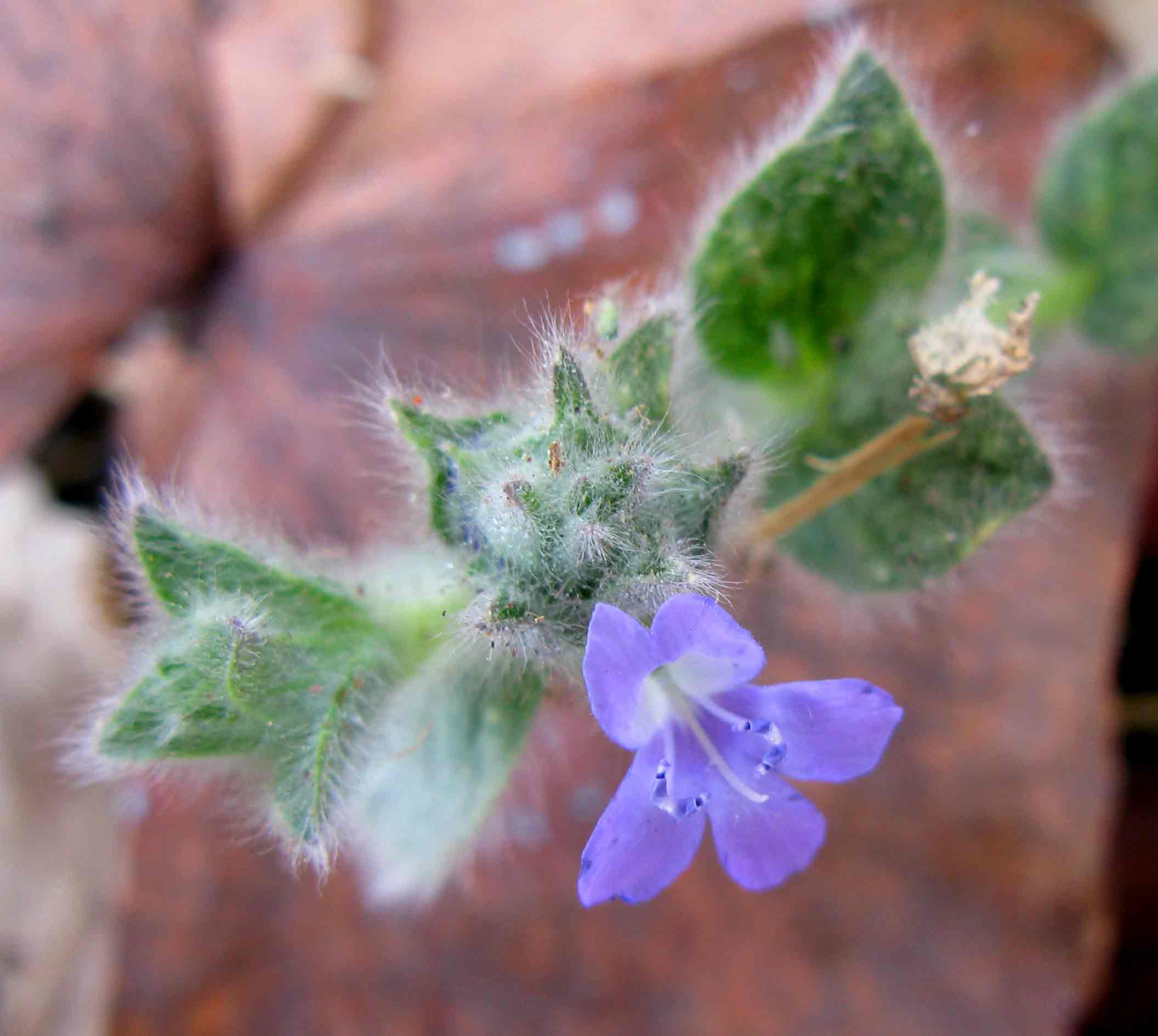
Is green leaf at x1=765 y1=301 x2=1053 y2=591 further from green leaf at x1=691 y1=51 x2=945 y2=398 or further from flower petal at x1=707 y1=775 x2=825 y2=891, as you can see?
flower petal at x1=707 y1=775 x2=825 y2=891

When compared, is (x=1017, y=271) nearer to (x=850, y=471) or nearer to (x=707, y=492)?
(x=850, y=471)

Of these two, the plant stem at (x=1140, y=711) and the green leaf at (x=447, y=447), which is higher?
the green leaf at (x=447, y=447)

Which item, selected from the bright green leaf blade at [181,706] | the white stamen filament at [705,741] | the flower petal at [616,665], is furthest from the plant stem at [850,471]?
the bright green leaf blade at [181,706]

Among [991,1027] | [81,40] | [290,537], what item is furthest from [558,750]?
[81,40]

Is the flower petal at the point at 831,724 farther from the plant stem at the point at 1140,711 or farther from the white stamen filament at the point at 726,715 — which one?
the plant stem at the point at 1140,711

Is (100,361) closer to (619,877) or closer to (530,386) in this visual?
(530,386)

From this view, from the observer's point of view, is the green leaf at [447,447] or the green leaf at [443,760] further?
the green leaf at [443,760]
